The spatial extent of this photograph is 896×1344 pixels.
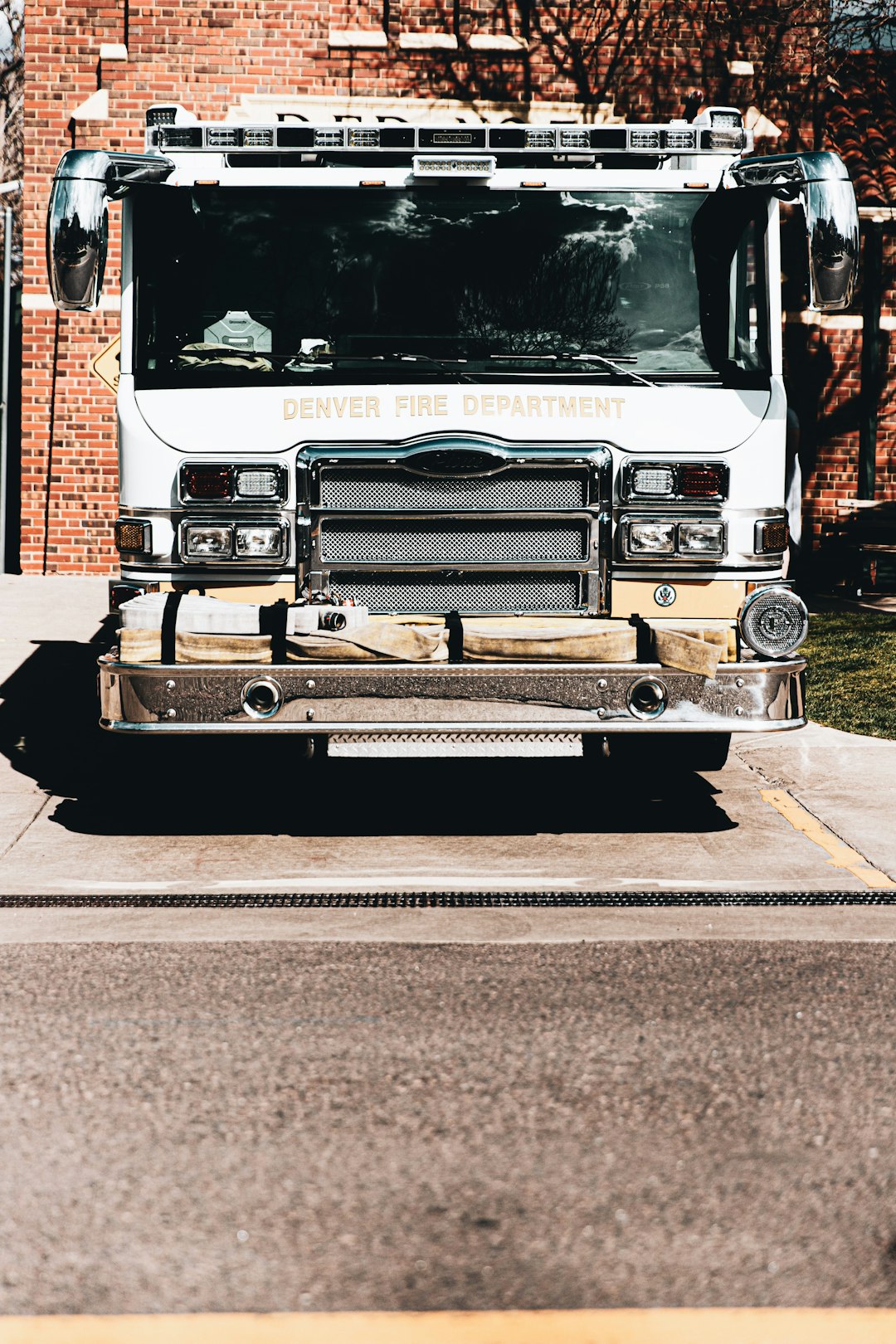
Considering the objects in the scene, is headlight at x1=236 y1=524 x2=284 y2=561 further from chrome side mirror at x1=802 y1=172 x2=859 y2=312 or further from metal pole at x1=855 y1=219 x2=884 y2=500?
metal pole at x1=855 y1=219 x2=884 y2=500

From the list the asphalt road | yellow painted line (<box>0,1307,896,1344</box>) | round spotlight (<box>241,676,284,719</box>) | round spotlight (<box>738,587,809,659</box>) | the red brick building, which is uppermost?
the red brick building

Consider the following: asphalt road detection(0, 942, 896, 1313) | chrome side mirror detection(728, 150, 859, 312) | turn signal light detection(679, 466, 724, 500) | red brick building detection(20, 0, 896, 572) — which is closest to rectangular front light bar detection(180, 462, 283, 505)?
turn signal light detection(679, 466, 724, 500)

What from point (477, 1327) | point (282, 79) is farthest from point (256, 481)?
point (282, 79)

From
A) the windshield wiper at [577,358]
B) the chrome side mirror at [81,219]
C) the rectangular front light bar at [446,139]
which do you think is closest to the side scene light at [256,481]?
the chrome side mirror at [81,219]

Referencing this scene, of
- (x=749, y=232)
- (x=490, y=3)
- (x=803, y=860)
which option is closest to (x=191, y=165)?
(x=749, y=232)

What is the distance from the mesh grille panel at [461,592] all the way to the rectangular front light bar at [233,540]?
1.09 ft

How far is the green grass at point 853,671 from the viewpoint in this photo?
10.2 meters

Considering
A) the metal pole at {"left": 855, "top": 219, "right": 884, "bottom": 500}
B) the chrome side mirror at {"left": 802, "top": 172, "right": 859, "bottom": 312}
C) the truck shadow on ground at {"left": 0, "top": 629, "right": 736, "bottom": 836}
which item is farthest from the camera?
the metal pole at {"left": 855, "top": 219, "right": 884, "bottom": 500}

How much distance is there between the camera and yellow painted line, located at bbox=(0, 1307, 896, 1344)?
9.59ft

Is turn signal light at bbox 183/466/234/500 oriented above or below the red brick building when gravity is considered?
below

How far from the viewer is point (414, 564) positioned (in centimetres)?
688

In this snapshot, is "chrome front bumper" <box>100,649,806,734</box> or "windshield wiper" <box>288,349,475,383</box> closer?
"chrome front bumper" <box>100,649,806,734</box>

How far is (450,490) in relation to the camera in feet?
22.5

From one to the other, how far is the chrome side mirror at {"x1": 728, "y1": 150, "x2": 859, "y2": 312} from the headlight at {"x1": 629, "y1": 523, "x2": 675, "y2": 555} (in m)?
1.14
